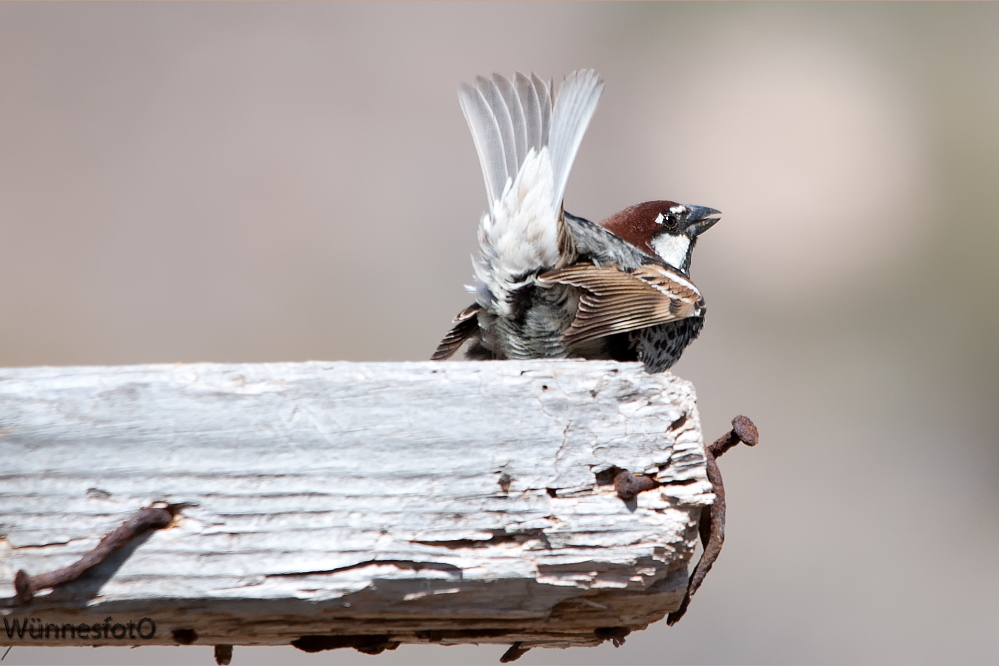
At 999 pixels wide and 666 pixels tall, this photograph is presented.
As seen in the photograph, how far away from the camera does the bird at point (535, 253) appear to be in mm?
2445

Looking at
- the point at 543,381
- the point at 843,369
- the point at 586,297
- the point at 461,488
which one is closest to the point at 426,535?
the point at 461,488

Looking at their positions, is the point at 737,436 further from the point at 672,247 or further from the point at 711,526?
the point at 672,247

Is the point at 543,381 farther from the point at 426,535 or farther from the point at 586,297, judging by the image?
the point at 586,297

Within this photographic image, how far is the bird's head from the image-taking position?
3328 millimetres

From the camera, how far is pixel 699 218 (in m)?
3.42

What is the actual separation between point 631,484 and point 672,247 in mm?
2269

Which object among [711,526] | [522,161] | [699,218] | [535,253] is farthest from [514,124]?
[711,526]

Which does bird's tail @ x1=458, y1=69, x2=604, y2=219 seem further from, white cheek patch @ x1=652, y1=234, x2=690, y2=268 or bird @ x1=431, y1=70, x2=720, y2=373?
white cheek patch @ x1=652, y1=234, x2=690, y2=268

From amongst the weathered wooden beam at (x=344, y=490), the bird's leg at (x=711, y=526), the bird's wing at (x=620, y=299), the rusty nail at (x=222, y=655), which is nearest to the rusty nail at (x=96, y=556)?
the weathered wooden beam at (x=344, y=490)

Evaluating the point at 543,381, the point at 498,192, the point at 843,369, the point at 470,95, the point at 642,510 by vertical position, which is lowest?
the point at 843,369

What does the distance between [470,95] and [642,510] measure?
153 cm

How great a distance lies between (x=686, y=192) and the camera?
20.5 ft

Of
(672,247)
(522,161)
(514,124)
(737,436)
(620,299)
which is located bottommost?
(737,436)

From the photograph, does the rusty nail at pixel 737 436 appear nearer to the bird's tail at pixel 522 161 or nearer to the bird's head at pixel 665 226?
the bird's tail at pixel 522 161
